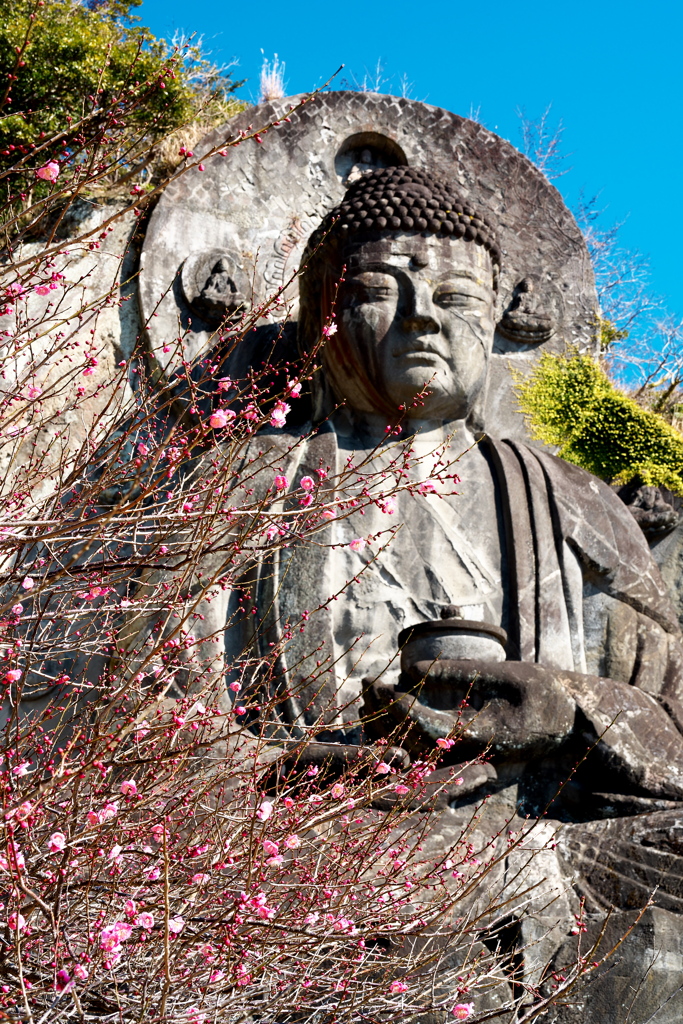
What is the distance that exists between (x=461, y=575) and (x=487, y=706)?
1.21m

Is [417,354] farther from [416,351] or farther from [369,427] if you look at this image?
[369,427]

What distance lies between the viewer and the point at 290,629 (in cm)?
443

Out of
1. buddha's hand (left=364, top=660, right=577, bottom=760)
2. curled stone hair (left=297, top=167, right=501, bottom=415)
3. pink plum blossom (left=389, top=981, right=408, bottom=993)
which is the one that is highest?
curled stone hair (left=297, top=167, right=501, bottom=415)

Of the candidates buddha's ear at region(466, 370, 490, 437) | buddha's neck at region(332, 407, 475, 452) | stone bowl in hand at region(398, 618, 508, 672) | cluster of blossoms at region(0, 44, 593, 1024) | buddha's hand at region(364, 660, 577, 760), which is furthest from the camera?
buddha's ear at region(466, 370, 490, 437)

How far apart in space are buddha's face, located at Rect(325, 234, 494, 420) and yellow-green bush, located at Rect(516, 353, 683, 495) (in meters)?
1.57

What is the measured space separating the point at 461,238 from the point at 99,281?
2623 millimetres

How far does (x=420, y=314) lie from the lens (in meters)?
6.30

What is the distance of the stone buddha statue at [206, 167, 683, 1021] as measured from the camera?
5.13 metres

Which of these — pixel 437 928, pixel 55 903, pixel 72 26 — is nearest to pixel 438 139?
pixel 72 26

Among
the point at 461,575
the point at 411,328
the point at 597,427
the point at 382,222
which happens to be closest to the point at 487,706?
the point at 461,575

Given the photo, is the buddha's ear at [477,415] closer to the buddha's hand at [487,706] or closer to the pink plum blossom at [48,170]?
the buddha's hand at [487,706]

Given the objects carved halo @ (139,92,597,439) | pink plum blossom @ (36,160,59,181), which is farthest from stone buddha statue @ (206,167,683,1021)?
pink plum blossom @ (36,160,59,181)

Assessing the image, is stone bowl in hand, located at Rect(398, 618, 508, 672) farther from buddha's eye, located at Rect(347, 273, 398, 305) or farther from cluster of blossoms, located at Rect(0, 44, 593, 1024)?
buddha's eye, located at Rect(347, 273, 398, 305)

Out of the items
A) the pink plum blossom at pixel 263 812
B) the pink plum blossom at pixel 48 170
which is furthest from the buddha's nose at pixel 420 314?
the pink plum blossom at pixel 263 812
